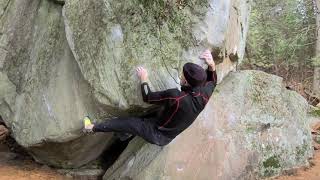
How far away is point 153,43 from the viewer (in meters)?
6.77

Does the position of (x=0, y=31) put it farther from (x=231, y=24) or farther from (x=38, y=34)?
(x=231, y=24)

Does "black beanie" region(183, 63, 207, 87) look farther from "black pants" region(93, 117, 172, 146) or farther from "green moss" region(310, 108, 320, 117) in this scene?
"green moss" region(310, 108, 320, 117)

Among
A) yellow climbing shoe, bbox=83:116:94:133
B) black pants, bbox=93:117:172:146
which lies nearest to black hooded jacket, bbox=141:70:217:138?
black pants, bbox=93:117:172:146

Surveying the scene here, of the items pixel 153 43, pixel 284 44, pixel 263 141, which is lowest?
pixel 284 44

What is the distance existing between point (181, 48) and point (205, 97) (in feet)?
3.57

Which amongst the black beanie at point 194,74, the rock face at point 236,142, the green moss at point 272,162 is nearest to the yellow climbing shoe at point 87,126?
the rock face at point 236,142

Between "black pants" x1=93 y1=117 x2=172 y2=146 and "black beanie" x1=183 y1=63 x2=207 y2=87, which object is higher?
"black beanie" x1=183 y1=63 x2=207 y2=87

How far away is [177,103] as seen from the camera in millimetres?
6129

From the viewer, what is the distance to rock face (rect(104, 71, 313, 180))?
7477mm

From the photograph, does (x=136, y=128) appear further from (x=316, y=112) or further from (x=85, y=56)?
(x=316, y=112)

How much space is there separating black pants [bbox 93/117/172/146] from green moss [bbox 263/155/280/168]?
269 centimetres

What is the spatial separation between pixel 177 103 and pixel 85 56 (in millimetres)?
1792

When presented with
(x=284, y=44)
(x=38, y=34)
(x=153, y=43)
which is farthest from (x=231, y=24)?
(x=284, y=44)

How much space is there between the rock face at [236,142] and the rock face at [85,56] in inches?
24.7
